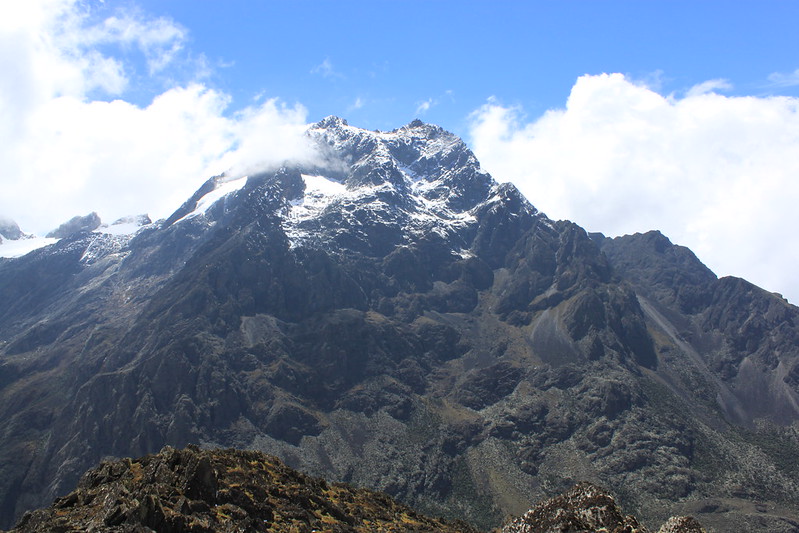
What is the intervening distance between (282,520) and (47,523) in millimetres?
25421

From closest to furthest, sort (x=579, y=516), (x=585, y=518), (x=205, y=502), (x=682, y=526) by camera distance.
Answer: (x=682, y=526) < (x=585, y=518) < (x=579, y=516) < (x=205, y=502)

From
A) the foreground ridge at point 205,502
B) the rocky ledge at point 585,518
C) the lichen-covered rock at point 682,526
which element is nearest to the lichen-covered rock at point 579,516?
the rocky ledge at point 585,518

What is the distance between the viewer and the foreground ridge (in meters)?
43.7

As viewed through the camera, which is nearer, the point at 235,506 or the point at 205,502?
the point at 205,502

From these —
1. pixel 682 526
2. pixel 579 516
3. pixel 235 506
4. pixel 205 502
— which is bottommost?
pixel 235 506

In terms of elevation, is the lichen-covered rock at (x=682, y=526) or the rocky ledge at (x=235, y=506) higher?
the lichen-covered rock at (x=682, y=526)

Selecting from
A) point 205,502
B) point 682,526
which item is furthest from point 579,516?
point 205,502

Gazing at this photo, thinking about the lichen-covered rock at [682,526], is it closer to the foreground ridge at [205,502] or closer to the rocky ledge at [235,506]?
the rocky ledge at [235,506]

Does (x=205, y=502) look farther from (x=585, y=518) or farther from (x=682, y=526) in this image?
(x=682, y=526)

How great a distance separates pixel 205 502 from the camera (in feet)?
176

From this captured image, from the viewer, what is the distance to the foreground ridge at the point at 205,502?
43.7 meters

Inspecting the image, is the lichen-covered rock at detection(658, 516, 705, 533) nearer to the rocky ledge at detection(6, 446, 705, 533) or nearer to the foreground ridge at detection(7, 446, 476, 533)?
the rocky ledge at detection(6, 446, 705, 533)

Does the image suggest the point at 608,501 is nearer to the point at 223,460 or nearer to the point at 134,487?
the point at 134,487

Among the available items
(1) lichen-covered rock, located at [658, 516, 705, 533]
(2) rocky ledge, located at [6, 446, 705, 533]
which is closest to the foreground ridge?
(2) rocky ledge, located at [6, 446, 705, 533]
